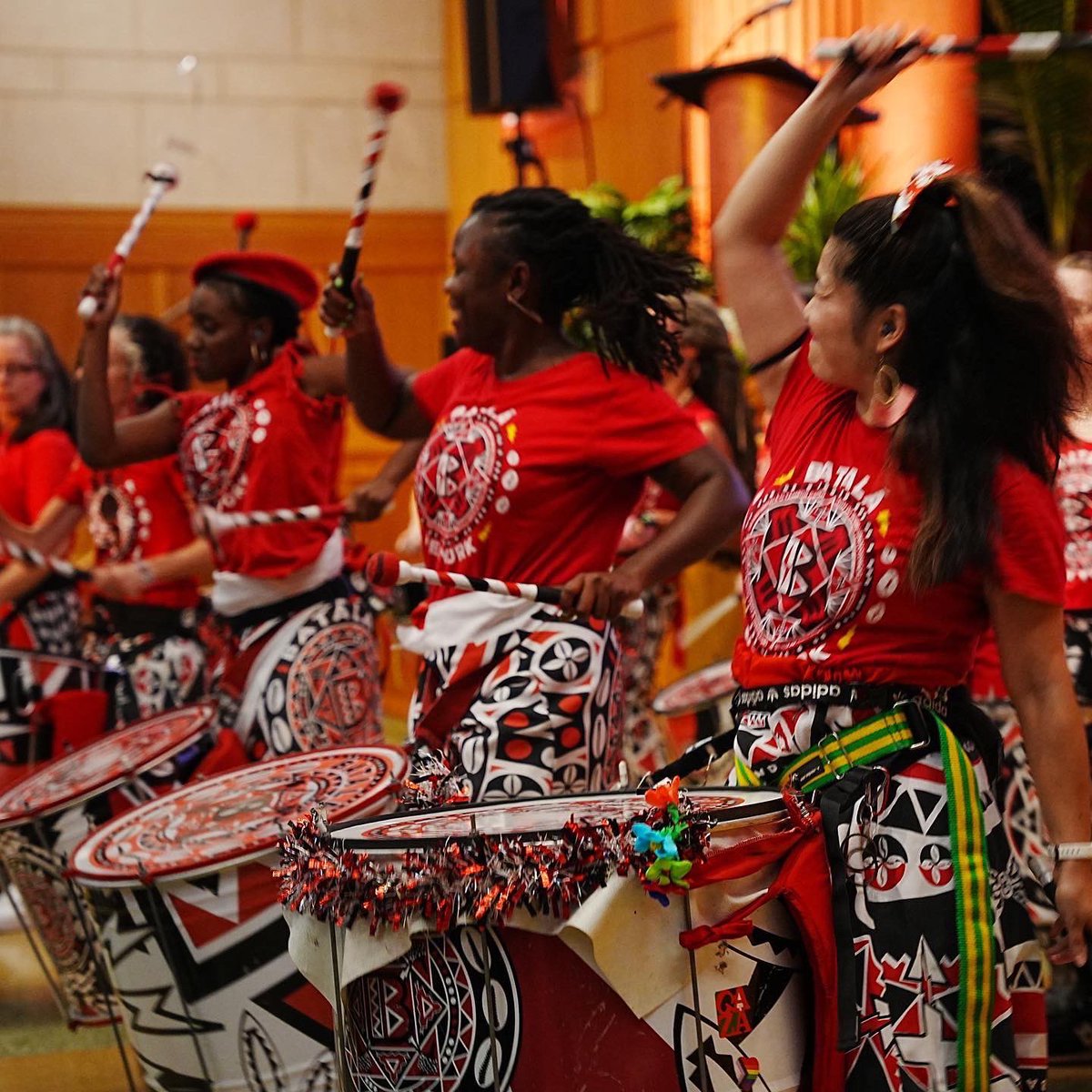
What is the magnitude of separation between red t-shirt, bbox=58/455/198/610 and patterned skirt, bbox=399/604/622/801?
1.83 m

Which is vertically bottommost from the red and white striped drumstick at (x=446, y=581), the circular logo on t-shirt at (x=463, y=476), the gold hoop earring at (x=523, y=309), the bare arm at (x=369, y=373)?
the red and white striped drumstick at (x=446, y=581)

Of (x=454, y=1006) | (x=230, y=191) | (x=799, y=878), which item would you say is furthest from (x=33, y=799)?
(x=230, y=191)

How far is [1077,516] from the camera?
345 centimetres

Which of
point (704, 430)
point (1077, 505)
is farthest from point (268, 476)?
point (1077, 505)

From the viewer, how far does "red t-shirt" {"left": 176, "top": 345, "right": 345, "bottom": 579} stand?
3699 millimetres

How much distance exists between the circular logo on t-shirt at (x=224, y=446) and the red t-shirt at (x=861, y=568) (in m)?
1.86

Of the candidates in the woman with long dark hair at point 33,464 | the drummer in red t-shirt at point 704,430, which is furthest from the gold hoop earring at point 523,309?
the woman with long dark hair at point 33,464

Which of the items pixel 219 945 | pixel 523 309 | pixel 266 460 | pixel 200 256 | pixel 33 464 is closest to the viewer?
pixel 219 945

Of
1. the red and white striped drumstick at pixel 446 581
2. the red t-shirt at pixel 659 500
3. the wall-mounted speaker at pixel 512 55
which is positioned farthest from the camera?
the wall-mounted speaker at pixel 512 55

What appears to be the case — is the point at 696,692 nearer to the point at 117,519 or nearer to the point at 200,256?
the point at 117,519

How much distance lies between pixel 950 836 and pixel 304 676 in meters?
1.91

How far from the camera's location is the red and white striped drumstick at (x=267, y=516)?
3639mm

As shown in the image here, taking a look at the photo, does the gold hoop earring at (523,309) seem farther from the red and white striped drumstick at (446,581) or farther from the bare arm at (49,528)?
the bare arm at (49,528)

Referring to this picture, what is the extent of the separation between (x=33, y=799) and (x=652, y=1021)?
178 centimetres
